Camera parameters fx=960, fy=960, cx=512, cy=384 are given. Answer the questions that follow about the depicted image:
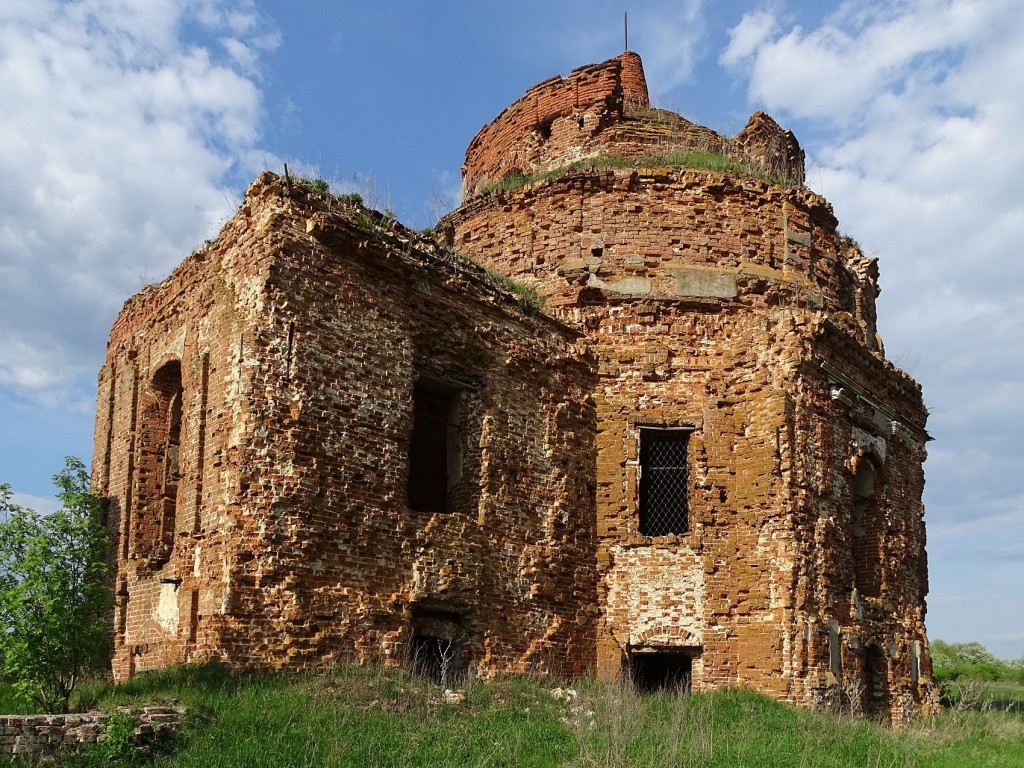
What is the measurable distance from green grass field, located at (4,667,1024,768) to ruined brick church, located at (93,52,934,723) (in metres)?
0.63

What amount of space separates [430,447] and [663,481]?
319cm

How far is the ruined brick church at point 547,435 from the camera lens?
9398 mm

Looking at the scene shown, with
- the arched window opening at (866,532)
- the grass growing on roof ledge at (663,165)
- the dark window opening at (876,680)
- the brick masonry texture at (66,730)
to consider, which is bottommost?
the dark window opening at (876,680)

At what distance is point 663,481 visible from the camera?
42.8 feet

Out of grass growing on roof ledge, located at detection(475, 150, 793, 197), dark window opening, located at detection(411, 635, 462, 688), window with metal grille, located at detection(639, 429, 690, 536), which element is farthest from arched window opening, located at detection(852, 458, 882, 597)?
dark window opening, located at detection(411, 635, 462, 688)

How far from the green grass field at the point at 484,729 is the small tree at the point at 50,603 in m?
0.42

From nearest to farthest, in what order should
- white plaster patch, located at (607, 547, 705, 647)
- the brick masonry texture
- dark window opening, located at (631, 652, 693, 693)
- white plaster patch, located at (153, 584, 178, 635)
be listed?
the brick masonry texture < white plaster patch, located at (153, 584, 178, 635) < white plaster patch, located at (607, 547, 705, 647) < dark window opening, located at (631, 652, 693, 693)

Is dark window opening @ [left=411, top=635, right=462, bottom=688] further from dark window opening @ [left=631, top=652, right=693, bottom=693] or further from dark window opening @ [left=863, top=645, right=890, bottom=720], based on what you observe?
dark window opening @ [left=863, top=645, right=890, bottom=720]

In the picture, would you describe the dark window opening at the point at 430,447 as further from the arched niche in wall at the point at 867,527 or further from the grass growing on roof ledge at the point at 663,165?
the arched niche in wall at the point at 867,527

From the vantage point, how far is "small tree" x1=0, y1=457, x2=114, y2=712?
8.23 metres

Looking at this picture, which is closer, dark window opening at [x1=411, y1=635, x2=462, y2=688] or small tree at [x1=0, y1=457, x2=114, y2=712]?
small tree at [x1=0, y1=457, x2=114, y2=712]

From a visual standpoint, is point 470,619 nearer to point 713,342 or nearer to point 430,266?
point 430,266

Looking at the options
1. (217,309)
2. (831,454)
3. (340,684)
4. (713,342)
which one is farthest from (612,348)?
(340,684)

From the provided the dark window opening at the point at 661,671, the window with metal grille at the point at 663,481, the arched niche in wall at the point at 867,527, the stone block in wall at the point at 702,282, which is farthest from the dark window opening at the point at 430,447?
the arched niche in wall at the point at 867,527
